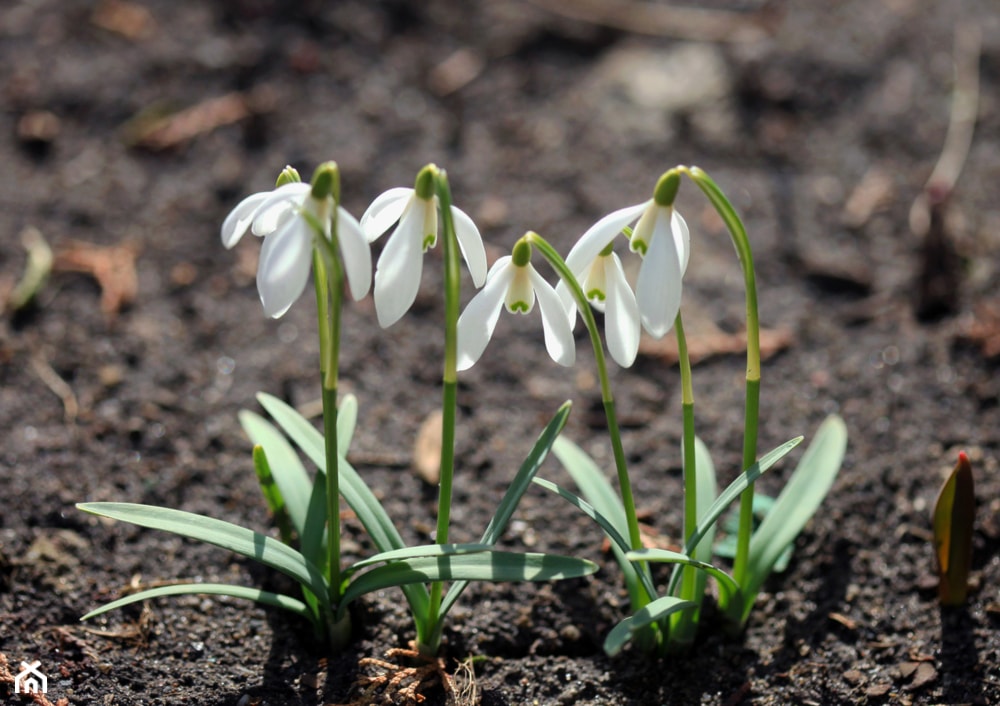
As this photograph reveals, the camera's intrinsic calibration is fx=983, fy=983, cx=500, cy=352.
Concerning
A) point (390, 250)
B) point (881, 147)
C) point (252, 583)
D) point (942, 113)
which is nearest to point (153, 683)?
point (252, 583)

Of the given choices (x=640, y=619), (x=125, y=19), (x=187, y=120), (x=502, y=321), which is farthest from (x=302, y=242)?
(x=125, y=19)

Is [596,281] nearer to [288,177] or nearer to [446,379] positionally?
[446,379]

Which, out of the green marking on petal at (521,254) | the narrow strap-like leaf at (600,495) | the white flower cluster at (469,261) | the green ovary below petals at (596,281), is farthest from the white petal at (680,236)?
the narrow strap-like leaf at (600,495)

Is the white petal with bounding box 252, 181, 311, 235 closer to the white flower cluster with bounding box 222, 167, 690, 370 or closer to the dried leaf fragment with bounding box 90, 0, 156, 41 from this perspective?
the white flower cluster with bounding box 222, 167, 690, 370

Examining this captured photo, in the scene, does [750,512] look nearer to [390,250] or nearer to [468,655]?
[468,655]

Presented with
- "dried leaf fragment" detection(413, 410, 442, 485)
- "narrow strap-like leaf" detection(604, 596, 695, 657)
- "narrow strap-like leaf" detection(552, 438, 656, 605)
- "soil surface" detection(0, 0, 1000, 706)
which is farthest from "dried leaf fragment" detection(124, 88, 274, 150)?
"narrow strap-like leaf" detection(604, 596, 695, 657)

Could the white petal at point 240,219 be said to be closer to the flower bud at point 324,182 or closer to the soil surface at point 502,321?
the flower bud at point 324,182

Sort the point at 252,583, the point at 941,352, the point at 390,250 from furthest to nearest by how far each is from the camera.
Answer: the point at 941,352, the point at 252,583, the point at 390,250
